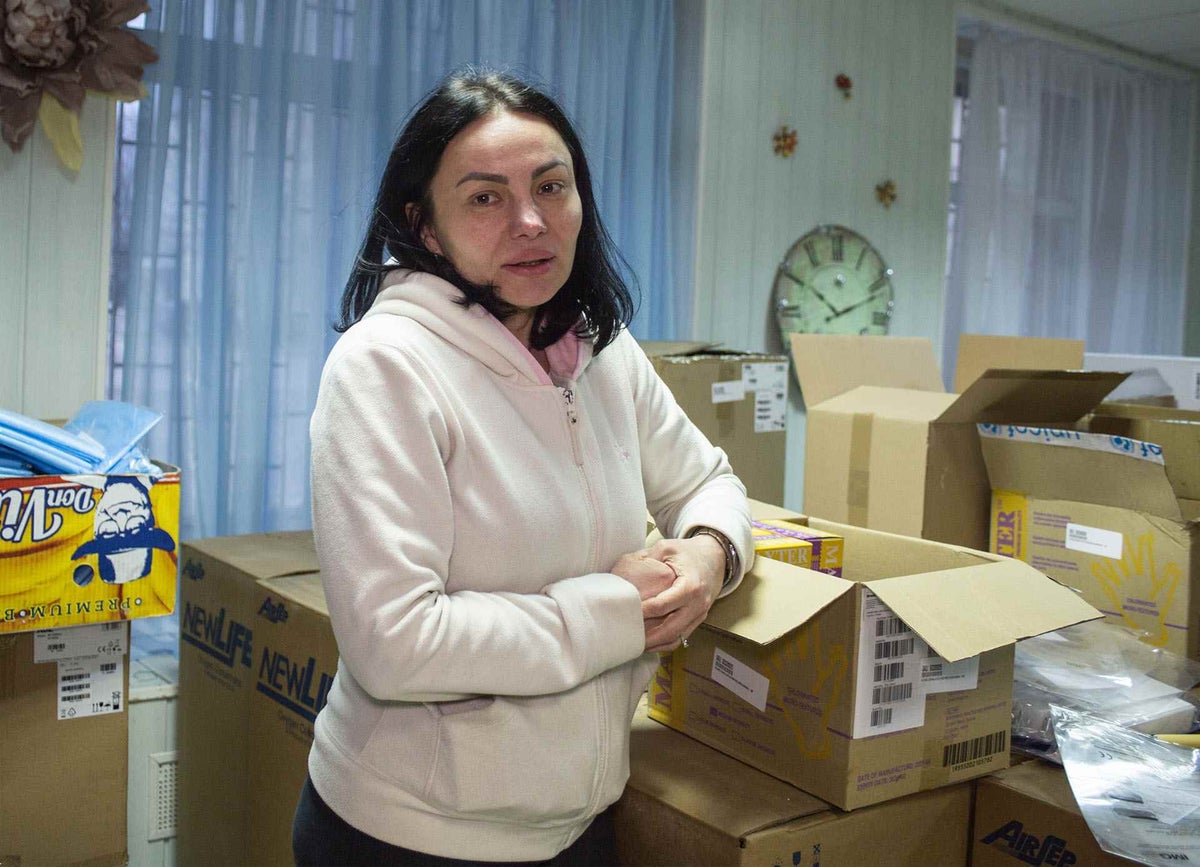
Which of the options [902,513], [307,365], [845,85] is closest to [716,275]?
[845,85]

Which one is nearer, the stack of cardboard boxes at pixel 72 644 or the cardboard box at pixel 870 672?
the cardboard box at pixel 870 672

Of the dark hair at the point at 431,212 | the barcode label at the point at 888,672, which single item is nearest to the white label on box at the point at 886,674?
the barcode label at the point at 888,672

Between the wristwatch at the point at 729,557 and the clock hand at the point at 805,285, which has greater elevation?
the clock hand at the point at 805,285

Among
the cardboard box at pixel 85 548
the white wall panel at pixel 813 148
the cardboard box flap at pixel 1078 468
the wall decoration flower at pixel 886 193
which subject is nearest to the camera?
the cardboard box at pixel 85 548

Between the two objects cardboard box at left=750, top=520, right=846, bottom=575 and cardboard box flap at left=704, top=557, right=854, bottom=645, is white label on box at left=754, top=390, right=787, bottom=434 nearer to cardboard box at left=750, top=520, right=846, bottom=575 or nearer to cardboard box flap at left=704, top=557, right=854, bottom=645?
cardboard box at left=750, top=520, right=846, bottom=575

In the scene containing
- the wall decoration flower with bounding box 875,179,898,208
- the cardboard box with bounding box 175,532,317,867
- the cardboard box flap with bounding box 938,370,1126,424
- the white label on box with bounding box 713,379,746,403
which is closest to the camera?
the cardboard box flap with bounding box 938,370,1126,424

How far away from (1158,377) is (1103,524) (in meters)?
0.95

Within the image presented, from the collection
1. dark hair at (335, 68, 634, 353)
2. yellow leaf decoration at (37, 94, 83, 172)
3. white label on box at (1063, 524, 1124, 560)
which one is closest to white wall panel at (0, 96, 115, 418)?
yellow leaf decoration at (37, 94, 83, 172)

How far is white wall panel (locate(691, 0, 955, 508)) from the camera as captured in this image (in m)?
3.58

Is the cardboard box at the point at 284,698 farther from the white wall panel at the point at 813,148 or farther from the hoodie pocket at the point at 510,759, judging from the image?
the white wall panel at the point at 813,148

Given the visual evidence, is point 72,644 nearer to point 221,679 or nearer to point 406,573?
point 221,679

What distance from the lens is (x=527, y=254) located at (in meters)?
1.07

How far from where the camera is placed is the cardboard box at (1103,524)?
63.4 inches

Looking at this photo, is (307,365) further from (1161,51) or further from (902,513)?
(1161,51)
